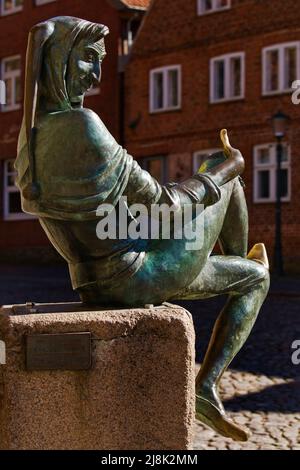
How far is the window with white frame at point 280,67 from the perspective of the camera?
22453 millimetres

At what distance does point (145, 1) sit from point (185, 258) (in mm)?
24866

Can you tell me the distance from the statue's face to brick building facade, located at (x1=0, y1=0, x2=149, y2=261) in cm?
2256

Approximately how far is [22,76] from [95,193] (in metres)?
26.0

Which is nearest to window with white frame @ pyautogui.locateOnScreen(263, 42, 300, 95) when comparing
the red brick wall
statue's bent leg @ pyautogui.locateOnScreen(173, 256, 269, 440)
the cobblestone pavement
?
the red brick wall

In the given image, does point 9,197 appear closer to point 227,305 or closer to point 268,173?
point 268,173

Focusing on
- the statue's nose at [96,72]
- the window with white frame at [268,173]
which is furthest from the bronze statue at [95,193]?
the window with white frame at [268,173]

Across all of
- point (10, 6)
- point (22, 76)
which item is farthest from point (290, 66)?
point (10, 6)

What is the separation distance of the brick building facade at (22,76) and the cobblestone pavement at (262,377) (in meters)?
12.4

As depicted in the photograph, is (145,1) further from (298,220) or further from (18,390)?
(18,390)

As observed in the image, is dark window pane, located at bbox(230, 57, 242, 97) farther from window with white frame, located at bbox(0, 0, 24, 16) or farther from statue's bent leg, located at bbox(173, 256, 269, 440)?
statue's bent leg, located at bbox(173, 256, 269, 440)

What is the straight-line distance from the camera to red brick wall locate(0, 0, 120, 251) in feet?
86.1

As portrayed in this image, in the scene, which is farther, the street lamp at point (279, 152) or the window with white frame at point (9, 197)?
the window with white frame at point (9, 197)

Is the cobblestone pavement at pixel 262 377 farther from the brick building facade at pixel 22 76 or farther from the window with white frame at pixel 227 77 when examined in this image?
the brick building facade at pixel 22 76
